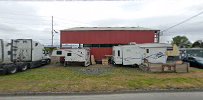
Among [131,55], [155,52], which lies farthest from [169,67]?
[131,55]

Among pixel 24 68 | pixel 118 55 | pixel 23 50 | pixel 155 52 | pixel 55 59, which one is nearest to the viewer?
pixel 24 68

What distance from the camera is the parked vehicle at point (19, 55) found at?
69.8 feet

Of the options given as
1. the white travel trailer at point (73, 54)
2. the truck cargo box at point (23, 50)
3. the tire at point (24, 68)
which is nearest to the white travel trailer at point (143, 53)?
the white travel trailer at point (73, 54)

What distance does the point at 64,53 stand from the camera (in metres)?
30.2

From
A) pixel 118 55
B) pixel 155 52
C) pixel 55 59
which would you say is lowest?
pixel 55 59

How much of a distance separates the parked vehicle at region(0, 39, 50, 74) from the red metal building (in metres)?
7.35

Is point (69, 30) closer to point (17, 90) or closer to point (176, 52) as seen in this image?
point (176, 52)

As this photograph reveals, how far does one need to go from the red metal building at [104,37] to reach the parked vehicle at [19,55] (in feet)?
24.1

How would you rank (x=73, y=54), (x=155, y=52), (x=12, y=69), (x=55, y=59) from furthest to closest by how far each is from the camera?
(x=55, y=59) < (x=73, y=54) < (x=155, y=52) < (x=12, y=69)

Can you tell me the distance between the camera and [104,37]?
36.6m

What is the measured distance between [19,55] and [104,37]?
14.0 m

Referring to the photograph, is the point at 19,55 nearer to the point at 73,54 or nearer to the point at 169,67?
the point at 73,54

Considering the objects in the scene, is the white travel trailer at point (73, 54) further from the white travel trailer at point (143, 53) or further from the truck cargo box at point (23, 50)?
the white travel trailer at point (143, 53)

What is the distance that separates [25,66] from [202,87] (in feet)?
58.6
